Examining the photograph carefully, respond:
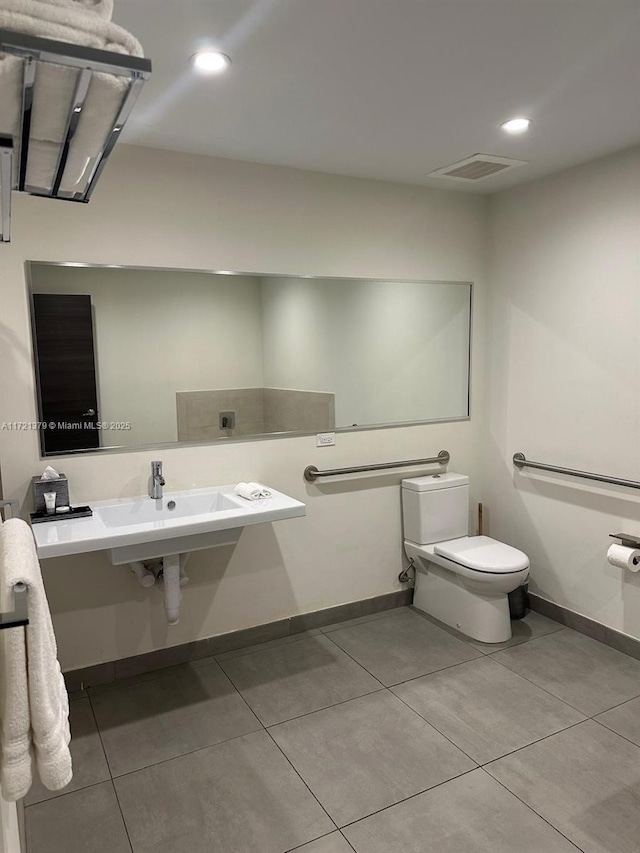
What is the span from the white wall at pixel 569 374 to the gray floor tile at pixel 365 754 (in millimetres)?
1272

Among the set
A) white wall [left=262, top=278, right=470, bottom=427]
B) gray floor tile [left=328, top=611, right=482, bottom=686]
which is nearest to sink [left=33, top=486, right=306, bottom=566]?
white wall [left=262, top=278, right=470, bottom=427]

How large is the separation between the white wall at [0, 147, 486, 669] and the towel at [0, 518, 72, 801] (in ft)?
5.45

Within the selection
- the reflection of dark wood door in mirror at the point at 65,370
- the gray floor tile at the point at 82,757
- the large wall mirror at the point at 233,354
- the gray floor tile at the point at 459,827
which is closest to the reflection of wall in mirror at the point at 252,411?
the large wall mirror at the point at 233,354

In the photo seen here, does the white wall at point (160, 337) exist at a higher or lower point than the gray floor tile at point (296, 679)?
higher

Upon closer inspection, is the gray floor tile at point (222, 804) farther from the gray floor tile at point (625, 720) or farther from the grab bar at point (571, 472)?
the grab bar at point (571, 472)

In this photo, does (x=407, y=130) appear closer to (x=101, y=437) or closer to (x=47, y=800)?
(x=101, y=437)

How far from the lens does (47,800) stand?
204cm

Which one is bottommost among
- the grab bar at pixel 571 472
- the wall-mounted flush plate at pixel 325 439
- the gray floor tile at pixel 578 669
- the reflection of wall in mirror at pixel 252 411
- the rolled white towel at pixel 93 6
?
the gray floor tile at pixel 578 669

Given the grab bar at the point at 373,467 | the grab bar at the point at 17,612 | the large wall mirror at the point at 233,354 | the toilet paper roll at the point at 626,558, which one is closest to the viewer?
the grab bar at the point at 17,612

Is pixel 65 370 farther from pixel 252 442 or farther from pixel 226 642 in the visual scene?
pixel 226 642

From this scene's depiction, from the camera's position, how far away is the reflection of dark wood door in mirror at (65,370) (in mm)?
2451

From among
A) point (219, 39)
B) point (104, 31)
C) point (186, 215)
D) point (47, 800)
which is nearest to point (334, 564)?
point (47, 800)

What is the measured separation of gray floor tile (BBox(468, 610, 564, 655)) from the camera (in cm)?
302

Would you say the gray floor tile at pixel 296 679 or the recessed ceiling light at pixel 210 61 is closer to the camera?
the recessed ceiling light at pixel 210 61
